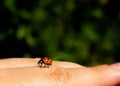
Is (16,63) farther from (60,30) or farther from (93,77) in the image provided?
(60,30)

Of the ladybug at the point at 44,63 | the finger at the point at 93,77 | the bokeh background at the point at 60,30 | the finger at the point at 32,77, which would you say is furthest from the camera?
the bokeh background at the point at 60,30

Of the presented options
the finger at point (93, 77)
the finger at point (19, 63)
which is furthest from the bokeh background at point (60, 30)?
the finger at point (93, 77)

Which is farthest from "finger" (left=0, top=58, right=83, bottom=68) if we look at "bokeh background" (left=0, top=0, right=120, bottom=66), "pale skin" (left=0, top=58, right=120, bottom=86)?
"bokeh background" (left=0, top=0, right=120, bottom=66)

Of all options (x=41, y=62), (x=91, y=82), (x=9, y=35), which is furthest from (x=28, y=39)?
(x=91, y=82)

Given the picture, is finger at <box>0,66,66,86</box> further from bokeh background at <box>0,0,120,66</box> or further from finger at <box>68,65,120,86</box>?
bokeh background at <box>0,0,120,66</box>

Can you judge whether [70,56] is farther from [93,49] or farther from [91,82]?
[91,82]

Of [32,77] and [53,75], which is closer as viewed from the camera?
[32,77]

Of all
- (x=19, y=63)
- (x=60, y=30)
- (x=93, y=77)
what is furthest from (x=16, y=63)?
(x=60, y=30)

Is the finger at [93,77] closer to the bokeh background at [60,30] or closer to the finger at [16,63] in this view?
the finger at [16,63]
